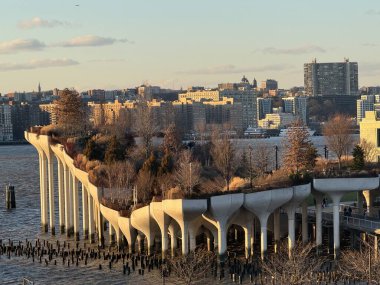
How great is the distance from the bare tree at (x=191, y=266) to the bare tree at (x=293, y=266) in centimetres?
315

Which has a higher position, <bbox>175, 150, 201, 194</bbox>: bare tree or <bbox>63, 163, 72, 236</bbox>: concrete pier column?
<bbox>175, 150, 201, 194</bbox>: bare tree

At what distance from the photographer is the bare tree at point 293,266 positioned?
39750 millimetres

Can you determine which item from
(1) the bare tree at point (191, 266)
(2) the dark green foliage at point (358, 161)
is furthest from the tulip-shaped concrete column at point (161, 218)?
→ (2) the dark green foliage at point (358, 161)

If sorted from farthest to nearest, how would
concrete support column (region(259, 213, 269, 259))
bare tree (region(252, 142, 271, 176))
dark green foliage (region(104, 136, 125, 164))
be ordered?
bare tree (region(252, 142, 271, 176)), dark green foliage (region(104, 136, 125, 164)), concrete support column (region(259, 213, 269, 259))

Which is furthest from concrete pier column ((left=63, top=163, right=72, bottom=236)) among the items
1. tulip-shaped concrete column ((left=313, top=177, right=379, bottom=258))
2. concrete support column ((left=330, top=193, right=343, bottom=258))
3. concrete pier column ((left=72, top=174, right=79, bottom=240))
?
concrete support column ((left=330, top=193, right=343, bottom=258))

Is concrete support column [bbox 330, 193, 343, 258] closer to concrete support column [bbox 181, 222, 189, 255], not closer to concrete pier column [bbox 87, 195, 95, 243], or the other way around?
concrete support column [bbox 181, 222, 189, 255]

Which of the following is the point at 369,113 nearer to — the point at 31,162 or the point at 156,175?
the point at 156,175

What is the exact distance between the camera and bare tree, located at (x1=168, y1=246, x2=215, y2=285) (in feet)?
148

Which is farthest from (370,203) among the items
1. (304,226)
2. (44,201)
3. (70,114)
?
(70,114)

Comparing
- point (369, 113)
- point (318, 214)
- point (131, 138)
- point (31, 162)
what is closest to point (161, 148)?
point (131, 138)

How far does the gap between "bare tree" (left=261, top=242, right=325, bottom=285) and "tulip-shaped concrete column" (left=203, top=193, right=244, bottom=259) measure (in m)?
2.61

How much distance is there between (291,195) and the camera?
5278 centimetres

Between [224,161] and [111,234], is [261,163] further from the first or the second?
[111,234]

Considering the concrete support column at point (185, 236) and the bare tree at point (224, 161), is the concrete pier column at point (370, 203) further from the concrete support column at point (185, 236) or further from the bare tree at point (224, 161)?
the concrete support column at point (185, 236)
